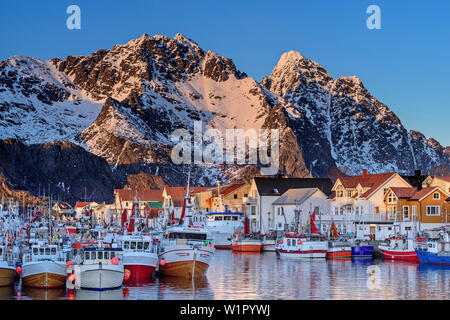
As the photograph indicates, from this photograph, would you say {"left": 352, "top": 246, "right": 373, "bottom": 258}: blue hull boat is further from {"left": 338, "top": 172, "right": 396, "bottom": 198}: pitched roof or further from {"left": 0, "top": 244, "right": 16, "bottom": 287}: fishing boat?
{"left": 0, "top": 244, "right": 16, "bottom": 287}: fishing boat

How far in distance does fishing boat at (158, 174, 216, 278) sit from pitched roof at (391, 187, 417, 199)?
160 ft

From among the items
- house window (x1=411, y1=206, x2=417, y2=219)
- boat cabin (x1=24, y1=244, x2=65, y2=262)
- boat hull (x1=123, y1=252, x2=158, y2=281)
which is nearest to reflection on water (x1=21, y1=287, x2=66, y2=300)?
boat cabin (x1=24, y1=244, x2=65, y2=262)

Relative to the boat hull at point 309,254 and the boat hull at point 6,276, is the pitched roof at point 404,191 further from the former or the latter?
the boat hull at point 6,276

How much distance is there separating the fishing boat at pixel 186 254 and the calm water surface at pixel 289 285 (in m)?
1.00

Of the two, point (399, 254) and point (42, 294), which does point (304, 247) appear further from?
point (42, 294)

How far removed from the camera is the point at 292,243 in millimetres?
95938

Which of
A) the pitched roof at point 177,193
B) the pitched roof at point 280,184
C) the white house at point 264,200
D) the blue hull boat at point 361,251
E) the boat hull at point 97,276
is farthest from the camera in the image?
the pitched roof at point 177,193

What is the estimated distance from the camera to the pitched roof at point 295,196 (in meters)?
126

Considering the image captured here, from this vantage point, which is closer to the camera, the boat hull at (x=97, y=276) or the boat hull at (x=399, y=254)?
the boat hull at (x=97, y=276)

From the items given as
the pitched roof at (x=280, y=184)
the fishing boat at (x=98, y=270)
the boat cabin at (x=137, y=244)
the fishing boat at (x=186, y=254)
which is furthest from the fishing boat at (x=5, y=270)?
the pitched roof at (x=280, y=184)

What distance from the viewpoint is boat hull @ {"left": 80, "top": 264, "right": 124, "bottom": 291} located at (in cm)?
5450
